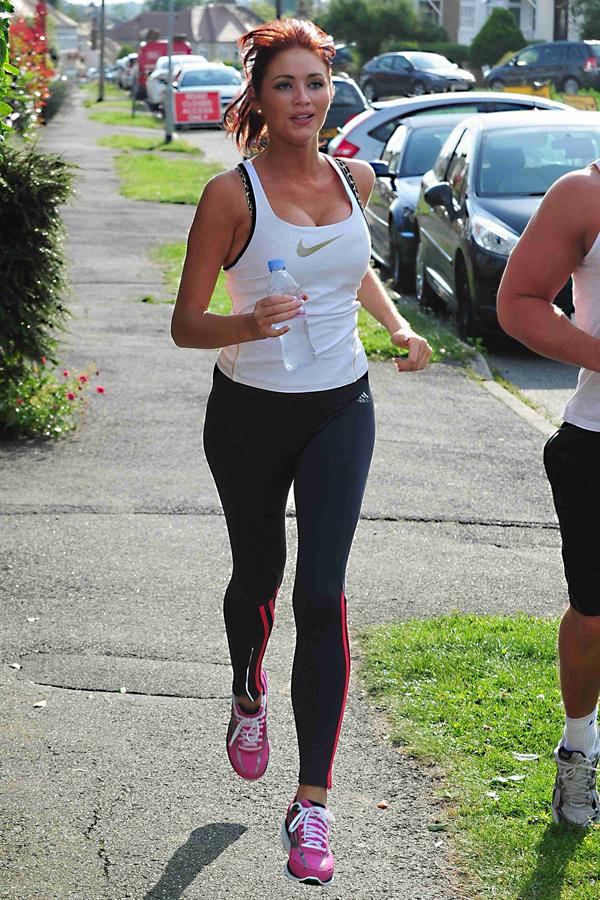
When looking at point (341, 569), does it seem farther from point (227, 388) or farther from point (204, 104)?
point (204, 104)

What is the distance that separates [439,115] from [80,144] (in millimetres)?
23540

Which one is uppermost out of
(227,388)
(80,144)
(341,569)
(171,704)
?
(227,388)

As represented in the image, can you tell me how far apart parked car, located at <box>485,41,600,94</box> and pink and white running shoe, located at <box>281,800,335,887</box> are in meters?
45.7

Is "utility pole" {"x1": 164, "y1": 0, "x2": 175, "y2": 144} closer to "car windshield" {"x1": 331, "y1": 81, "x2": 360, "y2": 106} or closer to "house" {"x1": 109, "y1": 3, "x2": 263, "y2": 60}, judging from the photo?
"car windshield" {"x1": 331, "y1": 81, "x2": 360, "y2": 106}

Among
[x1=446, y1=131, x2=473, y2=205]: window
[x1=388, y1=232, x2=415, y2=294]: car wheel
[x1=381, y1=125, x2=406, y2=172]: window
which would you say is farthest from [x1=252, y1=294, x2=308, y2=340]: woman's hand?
[x1=381, y1=125, x2=406, y2=172]: window

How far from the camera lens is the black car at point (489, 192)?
11.5 m

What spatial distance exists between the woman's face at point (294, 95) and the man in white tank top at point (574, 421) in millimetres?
638

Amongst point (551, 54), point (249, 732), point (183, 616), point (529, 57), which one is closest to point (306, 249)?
point (249, 732)

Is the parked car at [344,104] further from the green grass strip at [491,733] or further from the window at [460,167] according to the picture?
the green grass strip at [491,733]

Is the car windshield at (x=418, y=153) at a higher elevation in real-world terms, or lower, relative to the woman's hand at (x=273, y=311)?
lower

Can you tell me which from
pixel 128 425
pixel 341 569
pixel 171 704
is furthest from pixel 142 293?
pixel 341 569

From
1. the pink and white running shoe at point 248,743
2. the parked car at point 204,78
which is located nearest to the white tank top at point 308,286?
the pink and white running shoe at point 248,743

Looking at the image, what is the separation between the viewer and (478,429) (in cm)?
905

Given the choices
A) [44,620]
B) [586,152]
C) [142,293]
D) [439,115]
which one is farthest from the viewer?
[439,115]
